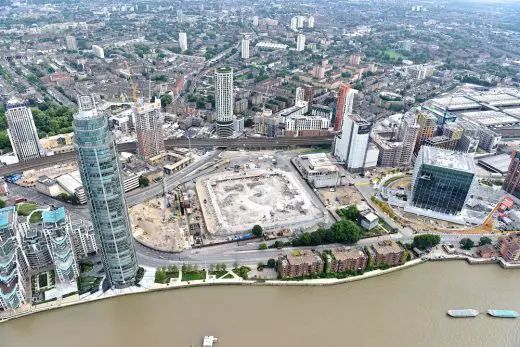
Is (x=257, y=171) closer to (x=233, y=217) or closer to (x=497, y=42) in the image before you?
(x=233, y=217)

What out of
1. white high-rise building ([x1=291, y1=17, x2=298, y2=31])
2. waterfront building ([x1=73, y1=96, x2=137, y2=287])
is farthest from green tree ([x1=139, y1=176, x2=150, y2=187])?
white high-rise building ([x1=291, y1=17, x2=298, y2=31])

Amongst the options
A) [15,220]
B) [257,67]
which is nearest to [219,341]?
[15,220]

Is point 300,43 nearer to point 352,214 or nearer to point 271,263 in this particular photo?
point 352,214

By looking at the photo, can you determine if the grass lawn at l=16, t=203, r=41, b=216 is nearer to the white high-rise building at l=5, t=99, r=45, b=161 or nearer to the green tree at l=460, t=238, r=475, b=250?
the white high-rise building at l=5, t=99, r=45, b=161

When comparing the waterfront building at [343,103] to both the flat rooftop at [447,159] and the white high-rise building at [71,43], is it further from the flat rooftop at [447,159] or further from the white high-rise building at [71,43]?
the white high-rise building at [71,43]

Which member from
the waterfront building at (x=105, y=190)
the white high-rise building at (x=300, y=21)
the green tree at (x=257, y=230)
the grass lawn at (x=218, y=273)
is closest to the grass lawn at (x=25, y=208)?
the waterfront building at (x=105, y=190)

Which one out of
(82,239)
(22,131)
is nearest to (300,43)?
(22,131)
